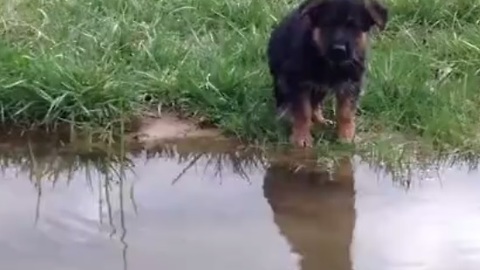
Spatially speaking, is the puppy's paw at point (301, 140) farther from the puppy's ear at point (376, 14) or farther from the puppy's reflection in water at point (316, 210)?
the puppy's ear at point (376, 14)

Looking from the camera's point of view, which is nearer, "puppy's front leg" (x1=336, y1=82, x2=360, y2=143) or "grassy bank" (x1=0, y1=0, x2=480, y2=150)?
"puppy's front leg" (x1=336, y1=82, x2=360, y2=143)

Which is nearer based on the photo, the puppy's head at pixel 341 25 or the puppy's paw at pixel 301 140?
the puppy's head at pixel 341 25

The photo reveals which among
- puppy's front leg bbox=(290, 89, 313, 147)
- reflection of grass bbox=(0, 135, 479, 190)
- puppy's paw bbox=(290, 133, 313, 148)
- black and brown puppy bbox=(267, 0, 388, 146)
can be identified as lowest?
reflection of grass bbox=(0, 135, 479, 190)

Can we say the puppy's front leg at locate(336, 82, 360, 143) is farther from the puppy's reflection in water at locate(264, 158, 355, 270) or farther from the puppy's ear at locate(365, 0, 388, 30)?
the puppy's ear at locate(365, 0, 388, 30)

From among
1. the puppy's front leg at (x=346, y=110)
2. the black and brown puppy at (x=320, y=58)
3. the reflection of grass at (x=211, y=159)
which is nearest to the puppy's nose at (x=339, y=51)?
the black and brown puppy at (x=320, y=58)

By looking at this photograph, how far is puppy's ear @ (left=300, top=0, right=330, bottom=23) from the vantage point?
5.57 metres

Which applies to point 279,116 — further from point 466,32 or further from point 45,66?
point 466,32

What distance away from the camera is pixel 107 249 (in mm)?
4730

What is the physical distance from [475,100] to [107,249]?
264 cm

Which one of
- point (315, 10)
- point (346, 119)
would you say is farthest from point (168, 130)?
point (315, 10)

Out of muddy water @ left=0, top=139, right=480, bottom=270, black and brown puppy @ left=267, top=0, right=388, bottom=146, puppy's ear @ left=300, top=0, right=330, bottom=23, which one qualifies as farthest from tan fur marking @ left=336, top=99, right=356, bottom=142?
puppy's ear @ left=300, top=0, right=330, bottom=23

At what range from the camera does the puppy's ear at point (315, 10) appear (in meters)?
5.57

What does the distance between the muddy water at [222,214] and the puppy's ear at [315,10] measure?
73 cm

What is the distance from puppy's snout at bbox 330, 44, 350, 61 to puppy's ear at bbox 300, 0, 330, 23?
0.60 ft
